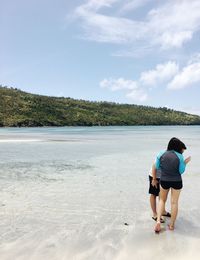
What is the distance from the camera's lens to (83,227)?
8406mm

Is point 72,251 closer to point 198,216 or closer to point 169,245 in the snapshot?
point 169,245

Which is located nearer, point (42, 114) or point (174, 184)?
point (174, 184)

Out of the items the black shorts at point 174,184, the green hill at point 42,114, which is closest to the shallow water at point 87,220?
the black shorts at point 174,184

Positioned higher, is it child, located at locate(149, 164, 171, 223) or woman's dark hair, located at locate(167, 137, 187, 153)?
woman's dark hair, located at locate(167, 137, 187, 153)

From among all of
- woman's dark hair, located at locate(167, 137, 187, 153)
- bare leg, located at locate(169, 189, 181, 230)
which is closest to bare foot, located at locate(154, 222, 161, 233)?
bare leg, located at locate(169, 189, 181, 230)

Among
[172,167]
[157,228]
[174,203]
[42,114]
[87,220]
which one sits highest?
[42,114]

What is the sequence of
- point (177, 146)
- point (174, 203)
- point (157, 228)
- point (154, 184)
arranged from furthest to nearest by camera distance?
1. point (154, 184)
2. point (174, 203)
3. point (157, 228)
4. point (177, 146)

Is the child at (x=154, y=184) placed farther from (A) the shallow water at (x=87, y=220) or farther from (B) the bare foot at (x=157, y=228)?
(B) the bare foot at (x=157, y=228)

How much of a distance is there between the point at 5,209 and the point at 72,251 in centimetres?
363

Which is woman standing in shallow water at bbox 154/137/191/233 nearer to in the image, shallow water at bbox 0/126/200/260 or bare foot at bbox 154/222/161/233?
bare foot at bbox 154/222/161/233

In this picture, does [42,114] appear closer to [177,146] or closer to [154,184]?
[154,184]

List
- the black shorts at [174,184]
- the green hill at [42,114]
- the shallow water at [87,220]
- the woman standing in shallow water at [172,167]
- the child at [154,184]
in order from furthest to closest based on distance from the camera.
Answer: the green hill at [42,114]
the child at [154,184]
the black shorts at [174,184]
the woman standing in shallow water at [172,167]
the shallow water at [87,220]

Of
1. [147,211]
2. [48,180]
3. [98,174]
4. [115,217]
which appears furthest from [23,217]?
[98,174]

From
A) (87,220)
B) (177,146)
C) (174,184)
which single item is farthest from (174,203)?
(87,220)
